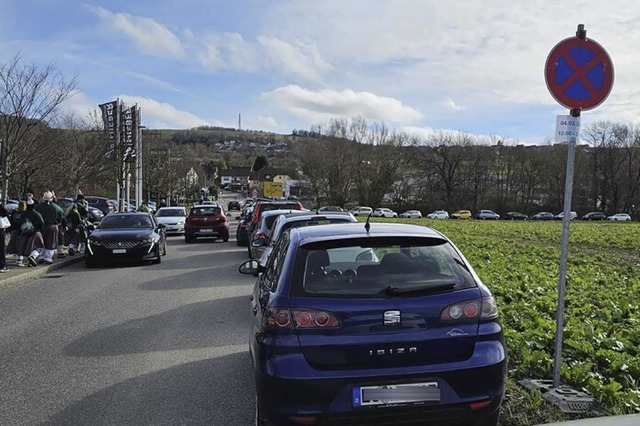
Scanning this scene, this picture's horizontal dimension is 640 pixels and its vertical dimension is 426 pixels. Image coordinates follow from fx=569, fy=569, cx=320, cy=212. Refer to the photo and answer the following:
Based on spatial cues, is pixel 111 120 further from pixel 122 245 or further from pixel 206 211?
pixel 122 245

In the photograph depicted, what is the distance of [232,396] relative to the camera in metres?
4.98

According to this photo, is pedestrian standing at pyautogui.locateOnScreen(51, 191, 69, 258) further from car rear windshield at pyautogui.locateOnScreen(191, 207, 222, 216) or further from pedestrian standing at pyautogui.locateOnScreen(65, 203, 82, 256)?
car rear windshield at pyautogui.locateOnScreen(191, 207, 222, 216)

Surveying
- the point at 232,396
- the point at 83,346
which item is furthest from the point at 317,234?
the point at 83,346

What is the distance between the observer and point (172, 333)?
24.3 ft

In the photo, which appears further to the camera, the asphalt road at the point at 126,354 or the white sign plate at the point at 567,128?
the white sign plate at the point at 567,128

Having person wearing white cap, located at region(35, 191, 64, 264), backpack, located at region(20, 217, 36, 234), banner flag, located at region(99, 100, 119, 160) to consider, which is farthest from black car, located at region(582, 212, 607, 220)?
backpack, located at region(20, 217, 36, 234)

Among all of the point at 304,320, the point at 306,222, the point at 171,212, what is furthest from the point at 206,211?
the point at 304,320

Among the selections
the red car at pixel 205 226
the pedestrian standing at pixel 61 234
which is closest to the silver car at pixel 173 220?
the red car at pixel 205 226

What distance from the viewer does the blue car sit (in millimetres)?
3555

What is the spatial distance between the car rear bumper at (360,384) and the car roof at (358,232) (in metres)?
0.96

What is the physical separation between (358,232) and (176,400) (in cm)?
221

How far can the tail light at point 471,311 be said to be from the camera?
149 inches

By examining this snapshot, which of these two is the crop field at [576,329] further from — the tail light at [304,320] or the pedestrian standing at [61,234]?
the pedestrian standing at [61,234]

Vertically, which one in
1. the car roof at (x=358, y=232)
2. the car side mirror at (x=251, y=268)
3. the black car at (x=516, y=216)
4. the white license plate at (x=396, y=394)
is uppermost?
the car roof at (x=358, y=232)
